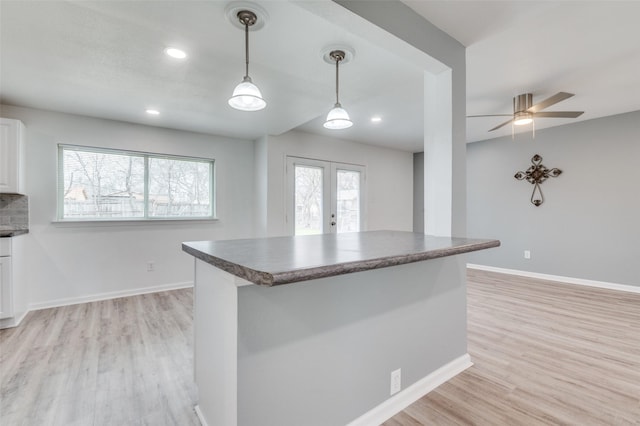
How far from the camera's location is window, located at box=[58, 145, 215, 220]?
3715 millimetres

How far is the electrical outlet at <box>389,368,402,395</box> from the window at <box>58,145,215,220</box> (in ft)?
12.3

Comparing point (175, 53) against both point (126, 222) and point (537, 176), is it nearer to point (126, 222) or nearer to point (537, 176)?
point (126, 222)

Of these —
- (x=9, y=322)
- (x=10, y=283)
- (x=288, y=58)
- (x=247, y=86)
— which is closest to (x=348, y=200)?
(x=288, y=58)

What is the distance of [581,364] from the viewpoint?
7.28ft

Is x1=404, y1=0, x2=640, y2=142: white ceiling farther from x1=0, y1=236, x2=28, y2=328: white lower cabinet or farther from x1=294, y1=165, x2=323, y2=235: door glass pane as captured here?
x1=0, y1=236, x2=28, y2=328: white lower cabinet

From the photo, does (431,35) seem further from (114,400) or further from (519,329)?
(114,400)

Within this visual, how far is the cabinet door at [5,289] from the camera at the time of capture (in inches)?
113

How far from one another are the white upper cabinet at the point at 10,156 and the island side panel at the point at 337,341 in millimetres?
3581

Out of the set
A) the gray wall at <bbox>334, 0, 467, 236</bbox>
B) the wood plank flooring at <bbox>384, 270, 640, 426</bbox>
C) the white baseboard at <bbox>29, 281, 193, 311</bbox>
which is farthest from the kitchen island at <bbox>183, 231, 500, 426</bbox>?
the white baseboard at <bbox>29, 281, 193, 311</bbox>

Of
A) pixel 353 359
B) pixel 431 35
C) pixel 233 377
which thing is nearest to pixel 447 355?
pixel 353 359

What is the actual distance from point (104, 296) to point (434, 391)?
4.03m

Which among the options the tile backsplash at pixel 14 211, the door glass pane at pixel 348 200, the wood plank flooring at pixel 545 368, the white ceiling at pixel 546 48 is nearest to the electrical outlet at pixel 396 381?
the wood plank flooring at pixel 545 368

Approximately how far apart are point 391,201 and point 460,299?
14.2 ft

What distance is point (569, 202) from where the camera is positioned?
459 centimetres
